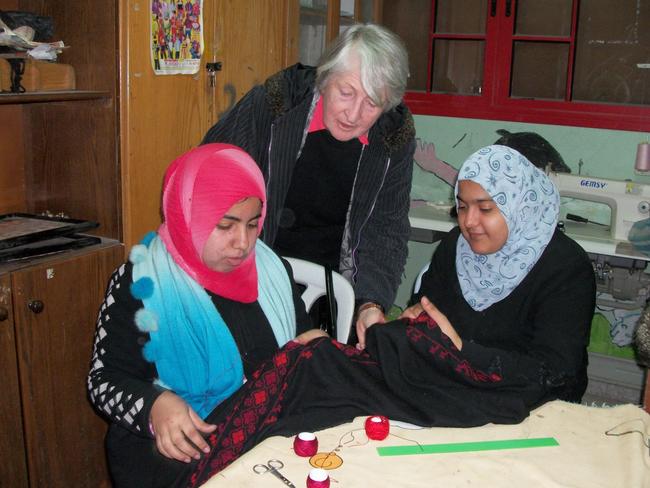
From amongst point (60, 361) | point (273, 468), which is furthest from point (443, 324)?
point (60, 361)

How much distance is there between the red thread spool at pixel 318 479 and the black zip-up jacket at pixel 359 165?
96 cm

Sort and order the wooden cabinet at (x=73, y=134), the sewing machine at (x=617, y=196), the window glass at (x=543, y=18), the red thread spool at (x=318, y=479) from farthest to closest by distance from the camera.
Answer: the window glass at (x=543, y=18), the sewing machine at (x=617, y=196), the wooden cabinet at (x=73, y=134), the red thread spool at (x=318, y=479)

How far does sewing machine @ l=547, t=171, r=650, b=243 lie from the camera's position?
9.32 feet

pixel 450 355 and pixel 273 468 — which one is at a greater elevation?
pixel 450 355

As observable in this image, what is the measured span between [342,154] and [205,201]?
25.9 inches

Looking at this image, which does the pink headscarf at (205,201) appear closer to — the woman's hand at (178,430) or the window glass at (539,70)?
the woman's hand at (178,430)

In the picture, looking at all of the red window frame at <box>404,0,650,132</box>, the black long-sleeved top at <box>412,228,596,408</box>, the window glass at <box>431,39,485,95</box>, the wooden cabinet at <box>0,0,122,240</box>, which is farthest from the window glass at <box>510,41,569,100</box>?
the wooden cabinet at <box>0,0,122,240</box>

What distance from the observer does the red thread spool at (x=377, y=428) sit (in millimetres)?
1298

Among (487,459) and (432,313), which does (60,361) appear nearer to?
(432,313)

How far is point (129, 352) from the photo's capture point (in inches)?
60.0

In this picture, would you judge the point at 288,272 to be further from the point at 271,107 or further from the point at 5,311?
the point at 5,311

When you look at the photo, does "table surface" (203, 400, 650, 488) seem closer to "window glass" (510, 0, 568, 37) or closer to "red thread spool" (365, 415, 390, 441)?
"red thread spool" (365, 415, 390, 441)

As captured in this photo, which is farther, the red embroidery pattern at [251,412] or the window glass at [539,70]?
the window glass at [539,70]

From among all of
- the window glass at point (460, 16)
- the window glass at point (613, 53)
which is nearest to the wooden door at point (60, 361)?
the window glass at point (460, 16)
